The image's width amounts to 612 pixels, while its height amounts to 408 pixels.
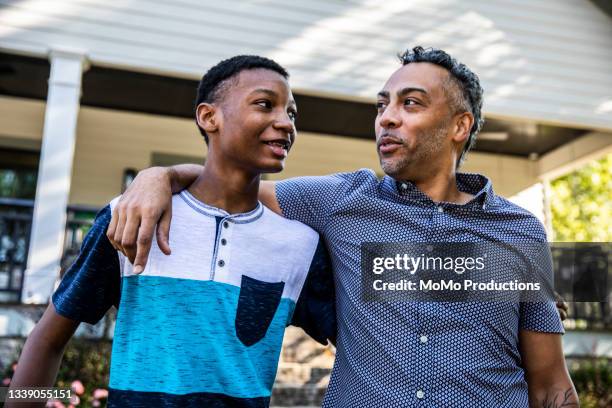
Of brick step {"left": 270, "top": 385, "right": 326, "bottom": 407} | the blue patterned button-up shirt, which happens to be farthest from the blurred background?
the blue patterned button-up shirt

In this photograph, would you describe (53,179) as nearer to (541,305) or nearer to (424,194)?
(424,194)

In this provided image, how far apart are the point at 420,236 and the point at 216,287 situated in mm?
703

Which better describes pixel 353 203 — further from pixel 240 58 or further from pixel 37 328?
pixel 37 328

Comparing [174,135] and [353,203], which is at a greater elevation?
[174,135]

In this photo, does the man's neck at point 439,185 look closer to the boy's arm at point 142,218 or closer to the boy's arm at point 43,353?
the boy's arm at point 142,218

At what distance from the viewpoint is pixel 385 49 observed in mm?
7816

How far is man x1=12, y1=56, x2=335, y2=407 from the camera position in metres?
1.55

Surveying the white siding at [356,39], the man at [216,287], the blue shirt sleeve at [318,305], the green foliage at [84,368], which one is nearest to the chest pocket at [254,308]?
the man at [216,287]

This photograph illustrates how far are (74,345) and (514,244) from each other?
14.4ft

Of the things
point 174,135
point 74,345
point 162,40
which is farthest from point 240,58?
point 174,135

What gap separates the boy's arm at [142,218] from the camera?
4.88ft

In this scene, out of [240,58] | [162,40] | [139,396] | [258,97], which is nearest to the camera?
[139,396]

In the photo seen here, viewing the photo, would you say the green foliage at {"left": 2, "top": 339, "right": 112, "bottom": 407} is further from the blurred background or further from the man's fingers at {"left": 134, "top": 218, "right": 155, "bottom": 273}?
the man's fingers at {"left": 134, "top": 218, "right": 155, "bottom": 273}

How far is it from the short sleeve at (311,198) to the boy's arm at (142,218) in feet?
1.43
